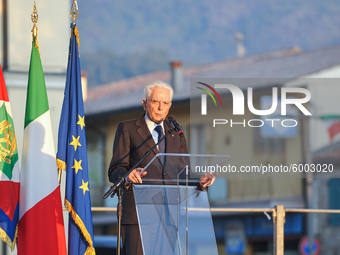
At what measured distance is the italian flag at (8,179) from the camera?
4.37m

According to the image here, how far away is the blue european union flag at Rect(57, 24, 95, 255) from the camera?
4500 mm

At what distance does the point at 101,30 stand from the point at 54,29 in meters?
123

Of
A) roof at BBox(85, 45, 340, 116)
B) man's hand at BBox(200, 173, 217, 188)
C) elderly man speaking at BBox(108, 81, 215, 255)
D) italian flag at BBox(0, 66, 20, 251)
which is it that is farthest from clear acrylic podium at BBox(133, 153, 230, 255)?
roof at BBox(85, 45, 340, 116)

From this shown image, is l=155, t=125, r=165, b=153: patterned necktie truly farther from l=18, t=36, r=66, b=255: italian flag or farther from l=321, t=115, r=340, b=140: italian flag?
l=321, t=115, r=340, b=140: italian flag

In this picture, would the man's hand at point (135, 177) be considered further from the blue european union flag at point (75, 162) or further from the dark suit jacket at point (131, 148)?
the blue european union flag at point (75, 162)

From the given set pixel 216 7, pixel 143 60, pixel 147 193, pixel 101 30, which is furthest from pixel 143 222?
pixel 216 7

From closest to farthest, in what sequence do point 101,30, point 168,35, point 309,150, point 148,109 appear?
point 148,109
point 309,150
point 168,35
point 101,30

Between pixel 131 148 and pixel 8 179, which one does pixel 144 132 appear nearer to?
pixel 131 148

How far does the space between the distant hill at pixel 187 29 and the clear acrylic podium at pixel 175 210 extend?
8376 cm

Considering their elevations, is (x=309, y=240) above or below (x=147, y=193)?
below

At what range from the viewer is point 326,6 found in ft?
435

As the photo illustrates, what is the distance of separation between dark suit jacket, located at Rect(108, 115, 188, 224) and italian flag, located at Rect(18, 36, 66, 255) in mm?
940

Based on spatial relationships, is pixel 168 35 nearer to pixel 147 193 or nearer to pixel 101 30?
pixel 101 30

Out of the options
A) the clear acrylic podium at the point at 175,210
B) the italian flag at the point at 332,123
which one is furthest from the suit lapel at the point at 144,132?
the italian flag at the point at 332,123
